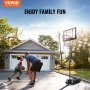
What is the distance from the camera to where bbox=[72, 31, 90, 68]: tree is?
46188mm

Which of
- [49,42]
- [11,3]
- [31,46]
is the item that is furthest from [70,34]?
[49,42]

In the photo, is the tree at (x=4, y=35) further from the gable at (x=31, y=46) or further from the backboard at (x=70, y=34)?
the backboard at (x=70, y=34)

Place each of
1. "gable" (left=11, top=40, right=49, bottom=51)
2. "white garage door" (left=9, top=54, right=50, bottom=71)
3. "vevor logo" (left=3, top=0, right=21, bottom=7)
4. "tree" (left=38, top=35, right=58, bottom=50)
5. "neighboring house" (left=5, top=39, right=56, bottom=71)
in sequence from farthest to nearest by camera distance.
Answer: "tree" (left=38, top=35, right=58, bottom=50)
"gable" (left=11, top=40, right=49, bottom=51)
"neighboring house" (left=5, top=39, right=56, bottom=71)
"white garage door" (left=9, top=54, right=50, bottom=71)
"vevor logo" (left=3, top=0, right=21, bottom=7)

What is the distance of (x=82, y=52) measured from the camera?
46.8 m

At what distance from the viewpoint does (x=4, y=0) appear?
16.3 m

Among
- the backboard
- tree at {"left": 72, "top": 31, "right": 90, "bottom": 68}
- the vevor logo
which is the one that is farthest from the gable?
the vevor logo

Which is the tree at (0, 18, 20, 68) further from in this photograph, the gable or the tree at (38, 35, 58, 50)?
the tree at (38, 35, 58, 50)

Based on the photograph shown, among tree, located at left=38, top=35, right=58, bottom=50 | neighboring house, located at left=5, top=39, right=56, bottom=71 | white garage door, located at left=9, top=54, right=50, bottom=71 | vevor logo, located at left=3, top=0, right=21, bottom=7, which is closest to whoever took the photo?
vevor logo, located at left=3, top=0, right=21, bottom=7

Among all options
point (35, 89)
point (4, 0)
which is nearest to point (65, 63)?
point (4, 0)

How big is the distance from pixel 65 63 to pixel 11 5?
114 ft

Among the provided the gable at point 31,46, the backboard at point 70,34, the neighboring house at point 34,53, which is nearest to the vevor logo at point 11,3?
the backboard at point 70,34

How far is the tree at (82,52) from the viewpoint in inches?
1818

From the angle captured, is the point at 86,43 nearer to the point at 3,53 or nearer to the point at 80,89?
the point at 3,53

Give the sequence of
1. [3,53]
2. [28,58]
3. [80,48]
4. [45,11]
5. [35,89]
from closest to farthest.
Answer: [35,89] < [28,58] < [45,11] < [3,53] < [80,48]
